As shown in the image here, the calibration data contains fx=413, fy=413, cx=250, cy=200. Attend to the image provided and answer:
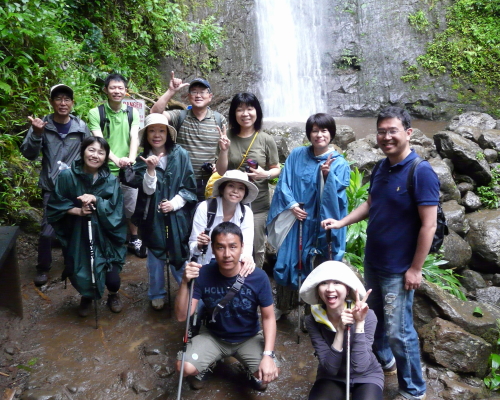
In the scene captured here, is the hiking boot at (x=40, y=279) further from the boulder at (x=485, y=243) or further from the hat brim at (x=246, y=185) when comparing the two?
the boulder at (x=485, y=243)

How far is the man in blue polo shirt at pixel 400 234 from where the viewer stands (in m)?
2.84

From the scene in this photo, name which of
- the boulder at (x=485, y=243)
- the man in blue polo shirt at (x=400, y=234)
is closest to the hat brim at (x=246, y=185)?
Answer: the man in blue polo shirt at (x=400, y=234)

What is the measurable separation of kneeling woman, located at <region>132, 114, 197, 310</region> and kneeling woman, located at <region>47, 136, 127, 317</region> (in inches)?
9.9

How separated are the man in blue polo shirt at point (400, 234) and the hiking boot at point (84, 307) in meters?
2.90

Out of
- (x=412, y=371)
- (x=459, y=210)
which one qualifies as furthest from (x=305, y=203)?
(x=459, y=210)

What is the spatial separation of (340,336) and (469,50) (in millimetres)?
15764

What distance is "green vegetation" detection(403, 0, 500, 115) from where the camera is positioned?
47.9ft

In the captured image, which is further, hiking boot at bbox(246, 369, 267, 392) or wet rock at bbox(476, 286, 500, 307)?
wet rock at bbox(476, 286, 500, 307)

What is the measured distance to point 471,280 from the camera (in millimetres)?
7270

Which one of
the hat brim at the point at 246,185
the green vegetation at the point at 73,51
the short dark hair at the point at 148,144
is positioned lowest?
the hat brim at the point at 246,185

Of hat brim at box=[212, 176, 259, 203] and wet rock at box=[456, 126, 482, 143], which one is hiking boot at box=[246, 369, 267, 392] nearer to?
hat brim at box=[212, 176, 259, 203]

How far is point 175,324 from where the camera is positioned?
13.7ft

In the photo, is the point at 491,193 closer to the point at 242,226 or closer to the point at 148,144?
the point at 242,226

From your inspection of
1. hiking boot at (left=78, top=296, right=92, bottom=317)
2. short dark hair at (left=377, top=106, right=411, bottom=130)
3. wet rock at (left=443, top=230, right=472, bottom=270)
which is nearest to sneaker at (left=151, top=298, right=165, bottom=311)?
hiking boot at (left=78, top=296, right=92, bottom=317)
